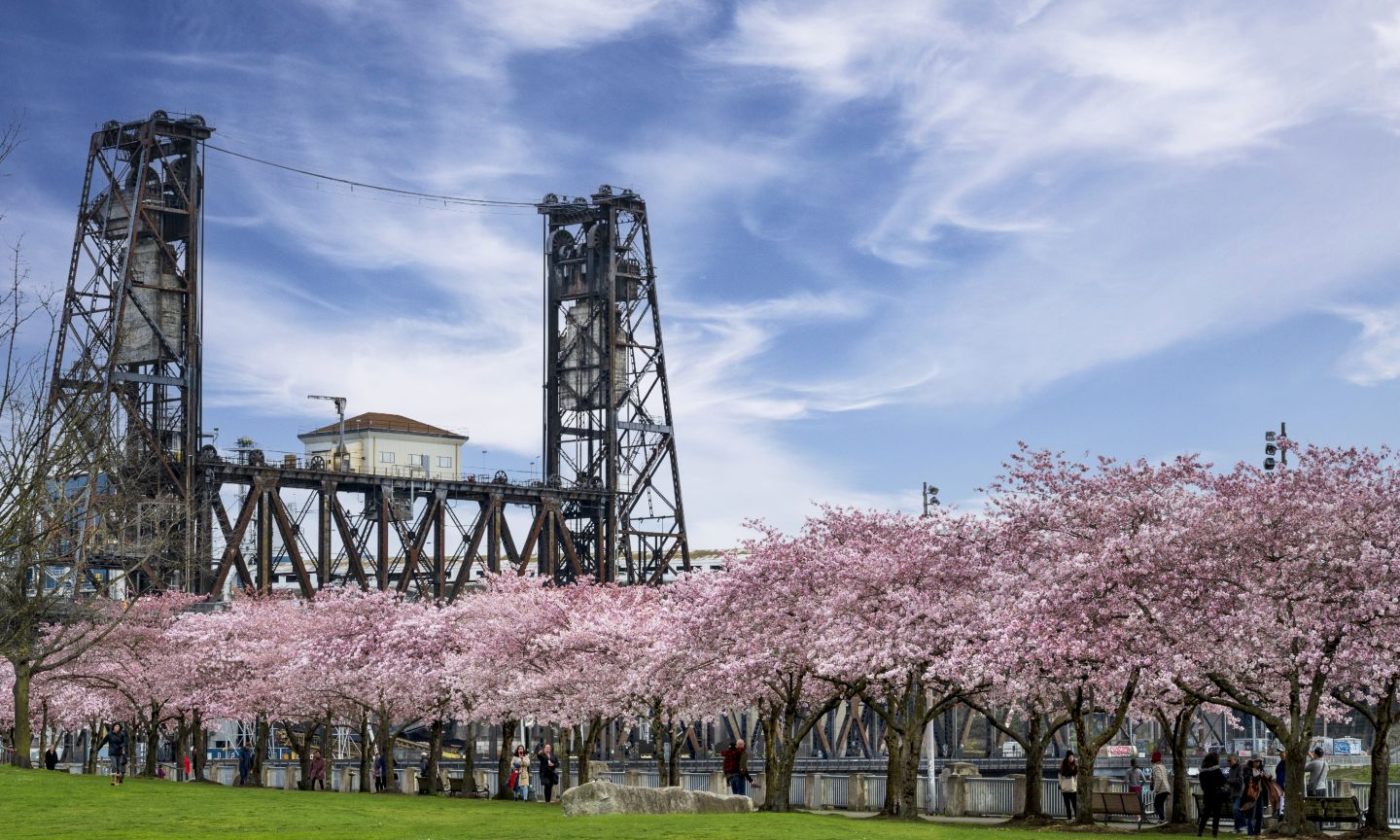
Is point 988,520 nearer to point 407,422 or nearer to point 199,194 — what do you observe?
point 199,194

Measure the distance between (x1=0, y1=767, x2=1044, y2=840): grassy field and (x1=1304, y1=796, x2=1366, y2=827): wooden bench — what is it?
215 inches

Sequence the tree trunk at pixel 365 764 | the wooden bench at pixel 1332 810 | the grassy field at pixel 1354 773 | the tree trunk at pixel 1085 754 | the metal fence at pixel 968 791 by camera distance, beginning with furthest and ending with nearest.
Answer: the grassy field at pixel 1354 773 < the tree trunk at pixel 365 764 < the metal fence at pixel 968 791 < the tree trunk at pixel 1085 754 < the wooden bench at pixel 1332 810

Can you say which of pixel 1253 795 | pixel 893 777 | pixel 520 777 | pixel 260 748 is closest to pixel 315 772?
pixel 260 748

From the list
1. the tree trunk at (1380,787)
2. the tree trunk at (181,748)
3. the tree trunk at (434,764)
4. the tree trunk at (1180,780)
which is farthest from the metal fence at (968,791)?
the tree trunk at (181,748)

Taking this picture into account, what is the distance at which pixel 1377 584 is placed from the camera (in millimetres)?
30453

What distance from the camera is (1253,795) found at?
31938 millimetres

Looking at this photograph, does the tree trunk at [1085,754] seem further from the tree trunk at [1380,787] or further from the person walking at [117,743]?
the person walking at [117,743]

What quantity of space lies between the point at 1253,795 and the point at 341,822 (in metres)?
18.1

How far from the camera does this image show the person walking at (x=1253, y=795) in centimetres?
3213

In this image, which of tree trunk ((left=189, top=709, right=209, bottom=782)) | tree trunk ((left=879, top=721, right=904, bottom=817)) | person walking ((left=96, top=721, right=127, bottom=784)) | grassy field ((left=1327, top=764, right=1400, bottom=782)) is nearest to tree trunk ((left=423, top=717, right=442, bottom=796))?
tree trunk ((left=189, top=709, right=209, bottom=782))

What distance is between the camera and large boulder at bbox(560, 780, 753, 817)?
113 feet

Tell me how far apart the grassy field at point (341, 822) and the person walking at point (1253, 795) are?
167 inches

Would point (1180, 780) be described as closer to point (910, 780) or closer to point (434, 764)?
point (910, 780)

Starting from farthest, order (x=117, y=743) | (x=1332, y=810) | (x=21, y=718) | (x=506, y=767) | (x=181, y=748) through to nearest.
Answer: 1. (x=117, y=743)
2. (x=181, y=748)
3. (x=506, y=767)
4. (x=21, y=718)
5. (x=1332, y=810)
